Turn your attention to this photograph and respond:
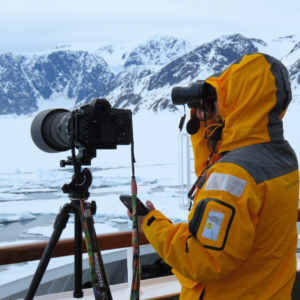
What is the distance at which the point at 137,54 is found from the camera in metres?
122

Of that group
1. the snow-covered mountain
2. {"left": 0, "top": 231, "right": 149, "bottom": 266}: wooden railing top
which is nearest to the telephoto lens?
{"left": 0, "top": 231, "right": 149, "bottom": 266}: wooden railing top

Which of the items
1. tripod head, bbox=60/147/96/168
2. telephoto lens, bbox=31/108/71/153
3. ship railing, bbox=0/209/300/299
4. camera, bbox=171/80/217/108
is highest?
camera, bbox=171/80/217/108

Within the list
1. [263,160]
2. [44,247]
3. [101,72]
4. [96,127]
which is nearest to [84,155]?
[96,127]

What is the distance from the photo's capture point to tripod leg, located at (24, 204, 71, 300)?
34.6 inches

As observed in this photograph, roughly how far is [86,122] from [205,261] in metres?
0.42

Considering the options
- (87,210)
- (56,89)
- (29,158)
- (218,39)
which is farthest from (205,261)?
(218,39)

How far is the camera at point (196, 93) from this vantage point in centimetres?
84

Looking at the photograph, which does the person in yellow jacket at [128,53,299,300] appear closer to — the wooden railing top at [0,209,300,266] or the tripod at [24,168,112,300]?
the tripod at [24,168,112,300]

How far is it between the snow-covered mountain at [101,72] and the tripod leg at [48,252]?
5866 centimetres

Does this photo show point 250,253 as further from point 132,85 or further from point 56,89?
point 56,89

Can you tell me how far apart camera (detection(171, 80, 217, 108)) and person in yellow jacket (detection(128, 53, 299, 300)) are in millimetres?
61

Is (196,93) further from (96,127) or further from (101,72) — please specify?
(101,72)

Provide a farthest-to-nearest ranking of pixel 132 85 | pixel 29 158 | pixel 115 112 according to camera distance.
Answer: pixel 132 85
pixel 29 158
pixel 115 112

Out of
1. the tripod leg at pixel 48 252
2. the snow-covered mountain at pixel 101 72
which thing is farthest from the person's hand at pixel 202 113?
the snow-covered mountain at pixel 101 72
